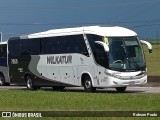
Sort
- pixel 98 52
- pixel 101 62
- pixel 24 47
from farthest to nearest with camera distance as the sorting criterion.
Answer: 1. pixel 24 47
2. pixel 98 52
3. pixel 101 62

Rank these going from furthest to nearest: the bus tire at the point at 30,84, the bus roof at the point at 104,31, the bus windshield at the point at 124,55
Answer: the bus tire at the point at 30,84 → the bus roof at the point at 104,31 → the bus windshield at the point at 124,55

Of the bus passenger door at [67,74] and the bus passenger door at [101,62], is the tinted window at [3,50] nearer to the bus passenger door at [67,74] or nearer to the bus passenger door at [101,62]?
the bus passenger door at [67,74]

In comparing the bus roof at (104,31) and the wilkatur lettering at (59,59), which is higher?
the bus roof at (104,31)

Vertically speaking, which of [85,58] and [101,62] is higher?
[85,58]

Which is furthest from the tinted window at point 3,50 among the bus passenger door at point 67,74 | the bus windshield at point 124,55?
the bus windshield at point 124,55

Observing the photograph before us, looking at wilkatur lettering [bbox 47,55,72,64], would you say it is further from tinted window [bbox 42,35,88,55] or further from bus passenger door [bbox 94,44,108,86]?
bus passenger door [bbox 94,44,108,86]

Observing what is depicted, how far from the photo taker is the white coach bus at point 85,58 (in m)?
25.8

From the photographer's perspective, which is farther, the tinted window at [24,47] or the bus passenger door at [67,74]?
the tinted window at [24,47]

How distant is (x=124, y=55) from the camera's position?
84.5ft

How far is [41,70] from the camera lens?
3119cm

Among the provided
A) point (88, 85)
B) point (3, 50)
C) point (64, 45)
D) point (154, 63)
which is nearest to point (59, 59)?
point (64, 45)

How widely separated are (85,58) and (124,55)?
7.80 ft

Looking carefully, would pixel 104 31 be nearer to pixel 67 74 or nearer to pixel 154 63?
pixel 67 74

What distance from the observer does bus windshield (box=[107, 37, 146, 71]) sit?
25.7 m
